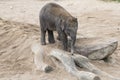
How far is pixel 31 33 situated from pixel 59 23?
152 cm

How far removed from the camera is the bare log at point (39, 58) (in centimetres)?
805

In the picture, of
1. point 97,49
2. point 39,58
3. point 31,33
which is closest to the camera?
point 39,58

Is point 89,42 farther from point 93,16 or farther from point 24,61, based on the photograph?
point 93,16

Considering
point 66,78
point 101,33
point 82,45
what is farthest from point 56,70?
point 101,33

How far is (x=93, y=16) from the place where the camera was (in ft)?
45.7

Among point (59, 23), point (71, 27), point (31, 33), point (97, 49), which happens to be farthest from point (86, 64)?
point (31, 33)

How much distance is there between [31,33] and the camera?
9.52 meters

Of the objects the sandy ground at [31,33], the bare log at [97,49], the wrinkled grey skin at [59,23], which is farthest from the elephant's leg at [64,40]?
the sandy ground at [31,33]

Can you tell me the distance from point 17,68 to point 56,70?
77 centimetres

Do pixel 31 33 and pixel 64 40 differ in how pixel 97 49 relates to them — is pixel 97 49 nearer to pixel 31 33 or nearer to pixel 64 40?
pixel 64 40

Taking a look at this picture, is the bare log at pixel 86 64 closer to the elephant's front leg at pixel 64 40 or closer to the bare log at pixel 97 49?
the elephant's front leg at pixel 64 40

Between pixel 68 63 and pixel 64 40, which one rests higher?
pixel 64 40

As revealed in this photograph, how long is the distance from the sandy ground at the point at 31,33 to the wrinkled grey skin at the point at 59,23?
506 millimetres

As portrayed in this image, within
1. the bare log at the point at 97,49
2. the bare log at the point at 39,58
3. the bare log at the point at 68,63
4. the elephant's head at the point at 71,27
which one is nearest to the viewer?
the bare log at the point at 68,63
